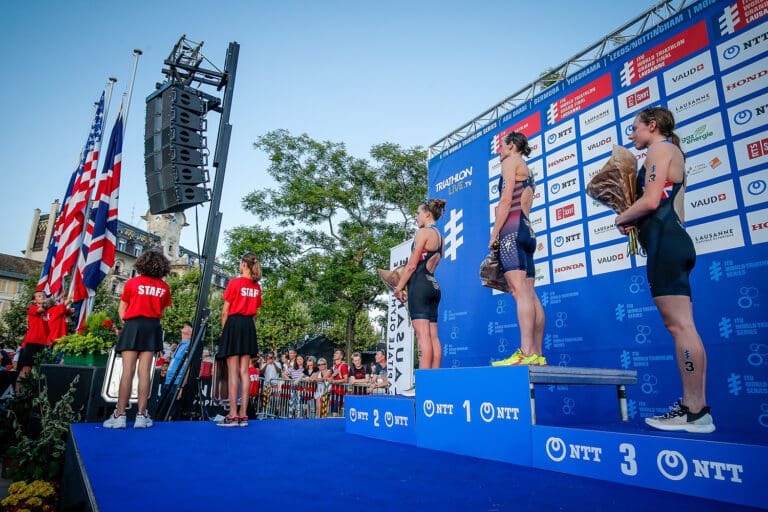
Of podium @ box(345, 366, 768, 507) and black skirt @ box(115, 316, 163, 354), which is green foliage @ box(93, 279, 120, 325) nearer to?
black skirt @ box(115, 316, 163, 354)

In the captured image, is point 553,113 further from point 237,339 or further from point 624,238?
point 237,339

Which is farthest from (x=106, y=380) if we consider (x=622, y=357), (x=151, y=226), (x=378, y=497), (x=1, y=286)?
(x=151, y=226)

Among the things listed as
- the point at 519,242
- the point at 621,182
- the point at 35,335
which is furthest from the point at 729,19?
the point at 35,335

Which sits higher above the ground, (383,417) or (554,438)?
(554,438)

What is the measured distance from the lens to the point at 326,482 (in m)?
1.90

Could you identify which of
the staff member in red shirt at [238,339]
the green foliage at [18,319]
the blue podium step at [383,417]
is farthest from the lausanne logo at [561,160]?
the green foliage at [18,319]

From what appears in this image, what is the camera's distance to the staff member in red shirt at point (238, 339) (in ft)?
14.5

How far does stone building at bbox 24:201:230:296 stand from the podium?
38.4 meters

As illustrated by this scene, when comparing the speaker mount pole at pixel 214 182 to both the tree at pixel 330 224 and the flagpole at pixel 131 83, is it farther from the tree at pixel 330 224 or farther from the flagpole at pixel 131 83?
the tree at pixel 330 224

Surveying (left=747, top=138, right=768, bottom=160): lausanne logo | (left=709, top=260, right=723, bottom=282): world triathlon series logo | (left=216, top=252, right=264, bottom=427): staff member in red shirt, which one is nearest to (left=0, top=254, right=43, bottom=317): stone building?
(left=216, top=252, right=264, bottom=427): staff member in red shirt

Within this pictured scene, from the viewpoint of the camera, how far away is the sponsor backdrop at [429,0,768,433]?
398cm

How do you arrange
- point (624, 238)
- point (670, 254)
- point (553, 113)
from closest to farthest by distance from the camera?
point (670, 254)
point (624, 238)
point (553, 113)

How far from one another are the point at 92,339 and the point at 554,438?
489 cm

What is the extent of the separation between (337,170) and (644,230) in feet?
55.1
